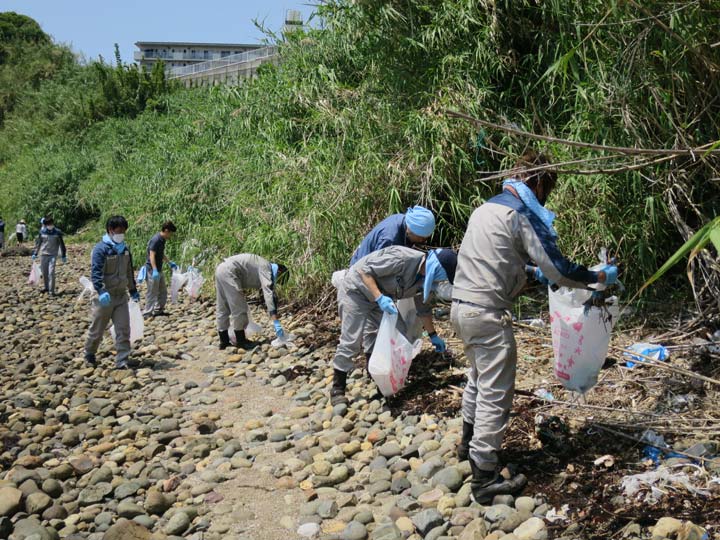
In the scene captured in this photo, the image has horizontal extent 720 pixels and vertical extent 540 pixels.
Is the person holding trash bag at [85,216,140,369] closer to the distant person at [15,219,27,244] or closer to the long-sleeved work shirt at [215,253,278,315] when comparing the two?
the long-sleeved work shirt at [215,253,278,315]

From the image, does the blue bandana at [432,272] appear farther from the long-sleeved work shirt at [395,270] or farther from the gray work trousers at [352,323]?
the gray work trousers at [352,323]

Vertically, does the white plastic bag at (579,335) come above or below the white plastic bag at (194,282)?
above

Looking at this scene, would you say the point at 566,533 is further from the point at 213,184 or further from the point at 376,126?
the point at 213,184

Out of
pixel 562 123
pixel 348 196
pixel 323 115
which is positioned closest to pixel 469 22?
pixel 562 123

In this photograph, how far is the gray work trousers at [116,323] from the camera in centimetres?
686

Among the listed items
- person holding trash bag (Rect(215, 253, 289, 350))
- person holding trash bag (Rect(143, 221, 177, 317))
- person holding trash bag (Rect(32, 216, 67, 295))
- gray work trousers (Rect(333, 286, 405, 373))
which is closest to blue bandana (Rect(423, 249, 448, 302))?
gray work trousers (Rect(333, 286, 405, 373))

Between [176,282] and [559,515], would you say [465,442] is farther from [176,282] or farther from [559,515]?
[176,282]

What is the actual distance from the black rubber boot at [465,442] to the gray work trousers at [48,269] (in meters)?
10.7

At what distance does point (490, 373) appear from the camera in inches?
133

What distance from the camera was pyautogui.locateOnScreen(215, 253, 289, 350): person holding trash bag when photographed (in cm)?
701

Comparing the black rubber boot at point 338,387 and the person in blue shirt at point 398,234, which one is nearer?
the person in blue shirt at point 398,234

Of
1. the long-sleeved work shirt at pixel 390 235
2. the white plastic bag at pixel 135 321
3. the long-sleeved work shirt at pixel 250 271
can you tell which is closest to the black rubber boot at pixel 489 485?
the long-sleeved work shirt at pixel 390 235

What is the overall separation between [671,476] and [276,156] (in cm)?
817

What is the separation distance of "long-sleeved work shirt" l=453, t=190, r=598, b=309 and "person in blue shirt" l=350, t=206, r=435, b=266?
1398mm
